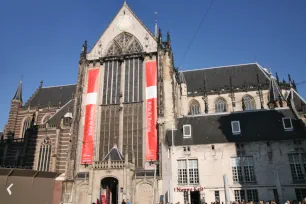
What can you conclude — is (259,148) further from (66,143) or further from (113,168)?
(66,143)

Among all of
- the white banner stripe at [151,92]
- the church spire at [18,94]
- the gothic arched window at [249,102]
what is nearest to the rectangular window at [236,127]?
the white banner stripe at [151,92]

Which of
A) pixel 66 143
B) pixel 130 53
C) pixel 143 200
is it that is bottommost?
pixel 143 200

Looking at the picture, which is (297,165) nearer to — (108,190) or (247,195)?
(247,195)

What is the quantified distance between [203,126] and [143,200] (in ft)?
28.4

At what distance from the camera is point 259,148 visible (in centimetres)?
2131

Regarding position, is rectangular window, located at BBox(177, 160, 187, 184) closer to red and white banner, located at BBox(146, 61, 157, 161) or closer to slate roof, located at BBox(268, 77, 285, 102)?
red and white banner, located at BBox(146, 61, 157, 161)

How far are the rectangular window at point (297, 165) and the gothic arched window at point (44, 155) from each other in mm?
24908

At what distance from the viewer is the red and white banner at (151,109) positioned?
25.1 m

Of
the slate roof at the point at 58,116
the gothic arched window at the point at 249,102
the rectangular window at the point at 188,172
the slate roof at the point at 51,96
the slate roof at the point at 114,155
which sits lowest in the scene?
the rectangular window at the point at 188,172

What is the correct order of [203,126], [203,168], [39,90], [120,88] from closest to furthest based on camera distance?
[203,168] → [203,126] → [120,88] → [39,90]

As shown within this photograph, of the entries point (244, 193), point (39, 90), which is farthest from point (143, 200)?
point (39, 90)

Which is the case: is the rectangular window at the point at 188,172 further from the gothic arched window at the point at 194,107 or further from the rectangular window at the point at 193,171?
the gothic arched window at the point at 194,107

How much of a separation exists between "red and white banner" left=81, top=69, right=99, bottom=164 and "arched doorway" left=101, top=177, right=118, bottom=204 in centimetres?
358

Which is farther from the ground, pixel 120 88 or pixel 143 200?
pixel 120 88
